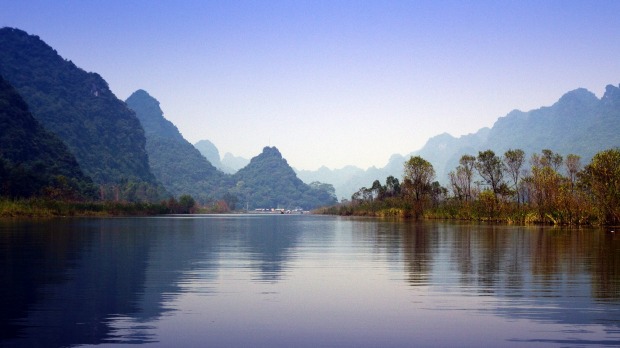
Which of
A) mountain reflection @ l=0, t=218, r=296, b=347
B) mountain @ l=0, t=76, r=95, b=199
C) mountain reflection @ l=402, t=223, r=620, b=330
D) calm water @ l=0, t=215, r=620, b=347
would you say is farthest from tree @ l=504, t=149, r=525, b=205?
mountain @ l=0, t=76, r=95, b=199

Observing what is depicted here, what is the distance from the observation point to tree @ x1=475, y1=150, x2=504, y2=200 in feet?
243

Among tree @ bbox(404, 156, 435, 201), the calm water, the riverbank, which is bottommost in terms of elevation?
the calm water

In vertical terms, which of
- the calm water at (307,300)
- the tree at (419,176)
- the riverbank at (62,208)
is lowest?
the calm water at (307,300)

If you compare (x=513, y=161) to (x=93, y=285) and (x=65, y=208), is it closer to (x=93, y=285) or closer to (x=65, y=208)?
(x=65, y=208)

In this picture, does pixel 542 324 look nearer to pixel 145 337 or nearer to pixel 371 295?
pixel 371 295

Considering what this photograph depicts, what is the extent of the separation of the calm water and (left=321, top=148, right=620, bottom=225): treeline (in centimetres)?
2770

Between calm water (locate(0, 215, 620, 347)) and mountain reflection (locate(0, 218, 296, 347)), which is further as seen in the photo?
mountain reflection (locate(0, 218, 296, 347))

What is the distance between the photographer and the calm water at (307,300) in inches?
315

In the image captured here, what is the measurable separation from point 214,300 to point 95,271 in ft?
17.7

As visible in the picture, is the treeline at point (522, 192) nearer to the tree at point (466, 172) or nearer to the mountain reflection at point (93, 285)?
the tree at point (466, 172)

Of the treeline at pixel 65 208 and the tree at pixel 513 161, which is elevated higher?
the tree at pixel 513 161

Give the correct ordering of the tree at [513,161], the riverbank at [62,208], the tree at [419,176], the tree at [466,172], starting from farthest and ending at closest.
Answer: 1. the tree at [419,176]
2. the tree at [466,172]
3. the tree at [513,161]
4. the riverbank at [62,208]

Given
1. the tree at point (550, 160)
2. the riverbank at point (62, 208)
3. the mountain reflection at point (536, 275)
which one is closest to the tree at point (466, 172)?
the tree at point (550, 160)

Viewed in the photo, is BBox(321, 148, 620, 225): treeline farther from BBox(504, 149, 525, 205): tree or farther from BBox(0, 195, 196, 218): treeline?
BBox(0, 195, 196, 218): treeline
